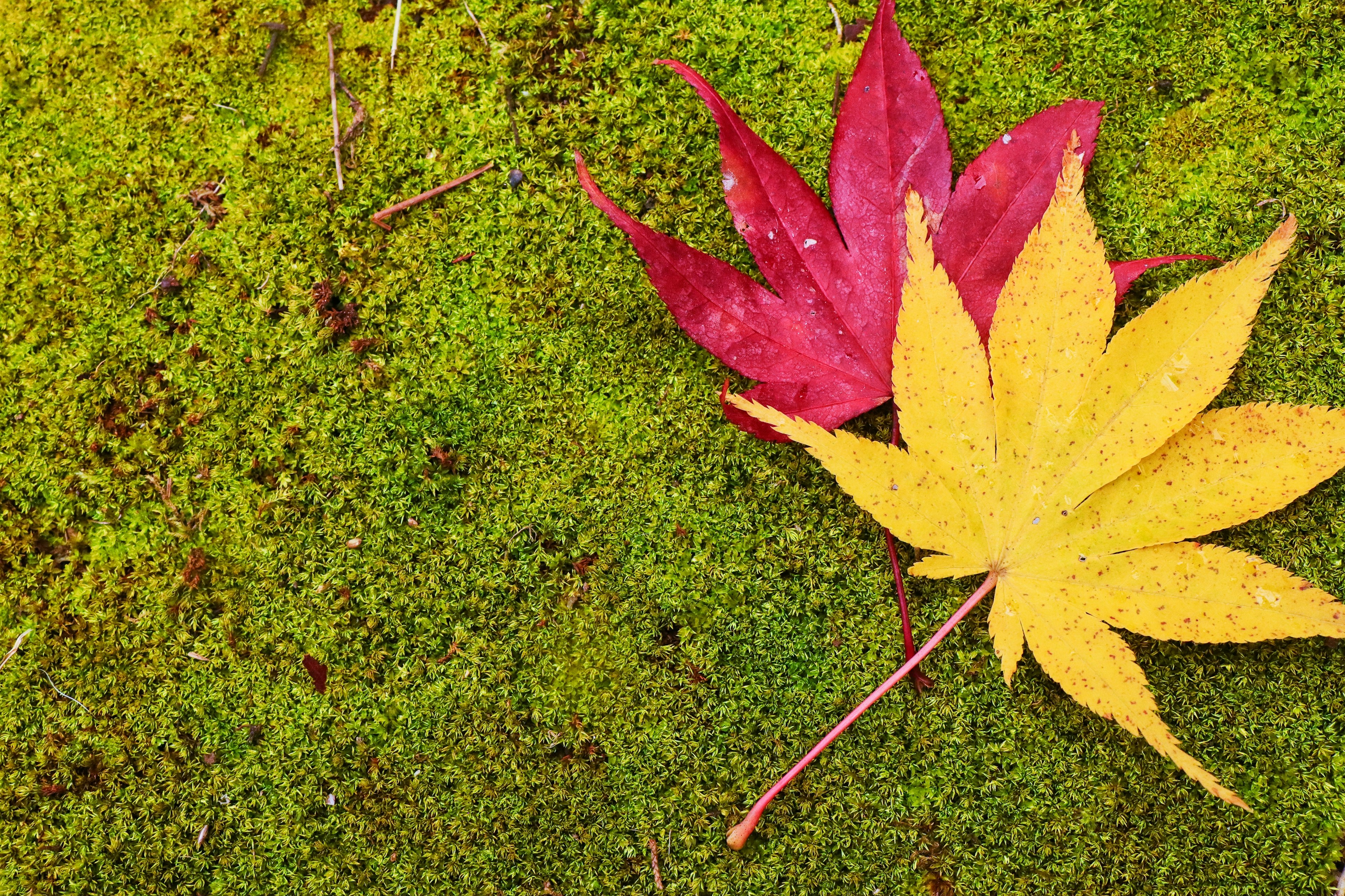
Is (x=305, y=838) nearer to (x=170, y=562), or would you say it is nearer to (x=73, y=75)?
(x=170, y=562)

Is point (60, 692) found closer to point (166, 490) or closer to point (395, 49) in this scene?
point (166, 490)

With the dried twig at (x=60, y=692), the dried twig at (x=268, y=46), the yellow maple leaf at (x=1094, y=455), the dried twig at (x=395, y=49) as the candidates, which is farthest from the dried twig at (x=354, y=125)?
the dried twig at (x=60, y=692)

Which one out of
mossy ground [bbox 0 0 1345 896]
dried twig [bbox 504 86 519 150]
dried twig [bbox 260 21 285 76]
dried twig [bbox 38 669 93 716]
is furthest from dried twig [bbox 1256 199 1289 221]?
dried twig [bbox 38 669 93 716]

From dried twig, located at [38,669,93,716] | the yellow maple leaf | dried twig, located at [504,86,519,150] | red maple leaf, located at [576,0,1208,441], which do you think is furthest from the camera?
dried twig, located at [504,86,519,150]

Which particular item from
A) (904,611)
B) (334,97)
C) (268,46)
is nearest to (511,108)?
(334,97)

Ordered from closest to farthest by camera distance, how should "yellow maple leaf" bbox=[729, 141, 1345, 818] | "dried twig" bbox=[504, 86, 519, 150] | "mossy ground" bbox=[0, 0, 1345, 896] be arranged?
"yellow maple leaf" bbox=[729, 141, 1345, 818] → "mossy ground" bbox=[0, 0, 1345, 896] → "dried twig" bbox=[504, 86, 519, 150]

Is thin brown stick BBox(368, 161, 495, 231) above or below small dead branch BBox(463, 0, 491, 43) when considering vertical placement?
below

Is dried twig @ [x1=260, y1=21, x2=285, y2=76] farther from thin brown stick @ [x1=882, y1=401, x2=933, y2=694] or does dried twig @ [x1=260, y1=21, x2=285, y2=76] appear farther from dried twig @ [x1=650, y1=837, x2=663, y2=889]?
dried twig @ [x1=650, y1=837, x2=663, y2=889]
